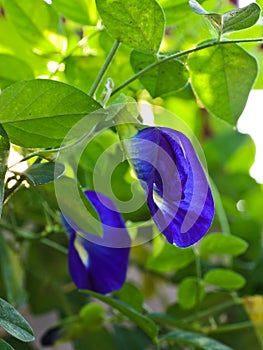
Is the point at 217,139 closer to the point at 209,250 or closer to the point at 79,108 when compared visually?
the point at 209,250

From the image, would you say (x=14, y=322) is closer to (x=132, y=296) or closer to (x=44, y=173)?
(x=44, y=173)

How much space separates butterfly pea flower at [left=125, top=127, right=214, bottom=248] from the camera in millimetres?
349

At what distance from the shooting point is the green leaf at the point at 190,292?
63 centimetres

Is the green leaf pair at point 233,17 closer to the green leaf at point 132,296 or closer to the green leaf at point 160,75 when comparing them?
the green leaf at point 160,75

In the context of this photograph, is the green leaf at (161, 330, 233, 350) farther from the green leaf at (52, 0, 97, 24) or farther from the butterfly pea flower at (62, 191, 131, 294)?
the green leaf at (52, 0, 97, 24)

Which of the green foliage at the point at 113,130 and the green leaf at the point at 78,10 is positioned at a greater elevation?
the green leaf at the point at 78,10

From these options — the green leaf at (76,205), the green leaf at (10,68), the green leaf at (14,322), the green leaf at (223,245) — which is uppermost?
the green leaf at (10,68)

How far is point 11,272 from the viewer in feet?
2.24

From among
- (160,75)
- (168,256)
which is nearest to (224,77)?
(160,75)

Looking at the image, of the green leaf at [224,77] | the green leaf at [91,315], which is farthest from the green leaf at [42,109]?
the green leaf at [91,315]

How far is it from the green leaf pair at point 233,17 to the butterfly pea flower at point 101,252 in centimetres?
16

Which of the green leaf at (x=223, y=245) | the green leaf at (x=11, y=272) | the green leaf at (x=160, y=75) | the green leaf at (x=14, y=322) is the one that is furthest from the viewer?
the green leaf at (x=11, y=272)

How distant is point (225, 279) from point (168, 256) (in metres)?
0.07

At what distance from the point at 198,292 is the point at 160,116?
0.59 feet
